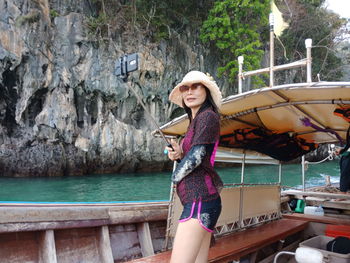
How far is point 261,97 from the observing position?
2.66m

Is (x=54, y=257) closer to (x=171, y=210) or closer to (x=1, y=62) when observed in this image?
(x=171, y=210)

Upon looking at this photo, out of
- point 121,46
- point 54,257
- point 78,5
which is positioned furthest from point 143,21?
point 54,257

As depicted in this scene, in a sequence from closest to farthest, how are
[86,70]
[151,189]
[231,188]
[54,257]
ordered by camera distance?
1. [54,257]
2. [231,188]
3. [151,189]
4. [86,70]

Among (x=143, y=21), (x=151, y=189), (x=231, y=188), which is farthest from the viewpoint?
(x=143, y=21)

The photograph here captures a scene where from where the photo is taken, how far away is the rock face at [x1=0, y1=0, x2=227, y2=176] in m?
13.0

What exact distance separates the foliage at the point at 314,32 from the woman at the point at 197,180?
19261 millimetres

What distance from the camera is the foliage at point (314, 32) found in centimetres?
1907

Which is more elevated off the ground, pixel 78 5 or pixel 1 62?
pixel 78 5

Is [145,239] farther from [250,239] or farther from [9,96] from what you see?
[9,96]

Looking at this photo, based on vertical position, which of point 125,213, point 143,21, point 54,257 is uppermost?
point 143,21

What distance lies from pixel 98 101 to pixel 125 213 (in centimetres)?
1284

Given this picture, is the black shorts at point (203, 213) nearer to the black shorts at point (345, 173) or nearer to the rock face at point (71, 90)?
the black shorts at point (345, 173)

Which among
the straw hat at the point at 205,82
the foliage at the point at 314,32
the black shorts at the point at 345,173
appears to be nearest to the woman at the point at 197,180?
the straw hat at the point at 205,82

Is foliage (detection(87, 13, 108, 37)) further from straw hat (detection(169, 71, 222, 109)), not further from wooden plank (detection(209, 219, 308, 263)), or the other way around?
straw hat (detection(169, 71, 222, 109))
